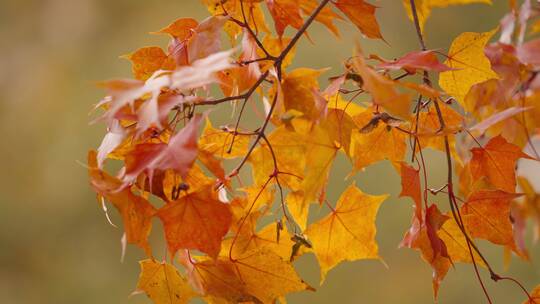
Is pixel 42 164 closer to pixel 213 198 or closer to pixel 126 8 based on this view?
pixel 126 8

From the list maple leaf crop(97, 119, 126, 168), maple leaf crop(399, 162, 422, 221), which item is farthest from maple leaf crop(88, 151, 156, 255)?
maple leaf crop(399, 162, 422, 221)

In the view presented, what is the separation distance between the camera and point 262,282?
628mm

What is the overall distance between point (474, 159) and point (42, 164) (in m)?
2.46

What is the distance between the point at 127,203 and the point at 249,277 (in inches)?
5.7

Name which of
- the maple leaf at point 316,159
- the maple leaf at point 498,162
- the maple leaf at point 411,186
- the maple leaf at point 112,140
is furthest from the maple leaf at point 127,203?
the maple leaf at point 498,162

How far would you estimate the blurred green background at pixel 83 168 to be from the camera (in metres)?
2.54

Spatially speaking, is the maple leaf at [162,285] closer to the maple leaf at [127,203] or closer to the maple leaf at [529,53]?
the maple leaf at [127,203]

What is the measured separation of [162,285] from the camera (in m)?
0.65

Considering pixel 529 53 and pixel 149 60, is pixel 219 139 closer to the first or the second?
pixel 149 60

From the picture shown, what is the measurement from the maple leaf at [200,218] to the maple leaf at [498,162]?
0.97 ft

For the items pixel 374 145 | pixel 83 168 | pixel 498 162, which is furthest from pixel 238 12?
pixel 83 168

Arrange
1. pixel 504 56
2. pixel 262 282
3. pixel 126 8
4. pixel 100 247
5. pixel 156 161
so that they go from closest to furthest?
pixel 156 161 → pixel 262 282 → pixel 504 56 → pixel 100 247 → pixel 126 8

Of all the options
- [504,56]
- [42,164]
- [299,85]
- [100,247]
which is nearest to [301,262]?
[100,247]

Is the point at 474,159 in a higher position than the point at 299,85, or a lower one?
lower
